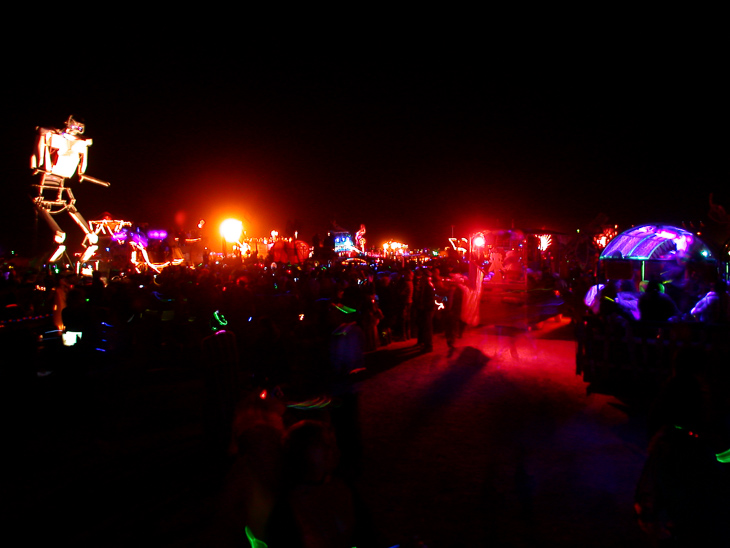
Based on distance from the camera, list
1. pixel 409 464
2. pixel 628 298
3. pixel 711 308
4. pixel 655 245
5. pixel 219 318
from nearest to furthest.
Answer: pixel 409 464, pixel 711 308, pixel 219 318, pixel 628 298, pixel 655 245

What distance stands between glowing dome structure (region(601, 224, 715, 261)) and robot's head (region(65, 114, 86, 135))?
2304 cm

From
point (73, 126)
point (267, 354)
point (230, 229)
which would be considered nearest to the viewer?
point (267, 354)

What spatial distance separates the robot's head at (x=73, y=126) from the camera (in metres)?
20.0

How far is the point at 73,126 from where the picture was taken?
2020cm

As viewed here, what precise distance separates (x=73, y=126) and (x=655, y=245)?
79.8ft

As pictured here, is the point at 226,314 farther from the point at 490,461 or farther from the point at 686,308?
the point at 686,308

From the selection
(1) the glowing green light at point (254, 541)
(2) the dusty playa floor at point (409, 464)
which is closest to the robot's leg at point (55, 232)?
(2) the dusty playa floor at point (409, 464)

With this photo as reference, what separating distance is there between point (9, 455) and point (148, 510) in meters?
2.17

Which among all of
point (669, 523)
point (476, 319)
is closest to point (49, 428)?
point (669, 523)

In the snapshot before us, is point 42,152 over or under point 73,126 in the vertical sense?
under

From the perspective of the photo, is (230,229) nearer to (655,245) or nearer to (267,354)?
(655,245)

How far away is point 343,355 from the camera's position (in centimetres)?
718

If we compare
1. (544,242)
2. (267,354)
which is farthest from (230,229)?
(267,354)

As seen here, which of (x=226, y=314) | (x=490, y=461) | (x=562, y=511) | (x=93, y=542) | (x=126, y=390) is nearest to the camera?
(x=93, y=542)
